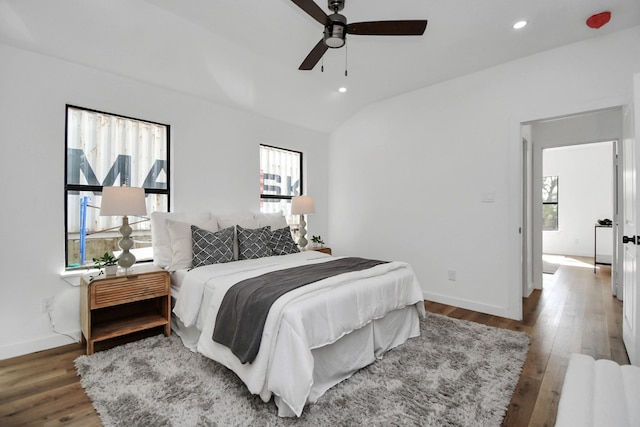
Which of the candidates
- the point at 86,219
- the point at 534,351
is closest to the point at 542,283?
the point at 534,351

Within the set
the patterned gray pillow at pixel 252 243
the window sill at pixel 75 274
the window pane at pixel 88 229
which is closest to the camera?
the window sill at pixel 75 274

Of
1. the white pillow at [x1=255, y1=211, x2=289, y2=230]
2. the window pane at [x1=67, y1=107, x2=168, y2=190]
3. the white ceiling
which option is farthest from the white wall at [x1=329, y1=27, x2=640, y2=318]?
the window pane at [x1=67, y1=107, x2=168, y2=190]

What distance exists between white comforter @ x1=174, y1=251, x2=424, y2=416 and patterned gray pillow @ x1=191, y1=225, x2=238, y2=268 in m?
0.12

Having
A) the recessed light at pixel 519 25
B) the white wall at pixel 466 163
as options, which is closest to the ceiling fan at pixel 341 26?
the recessed light at pixel 519 25

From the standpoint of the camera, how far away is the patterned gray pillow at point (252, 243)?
3.19m

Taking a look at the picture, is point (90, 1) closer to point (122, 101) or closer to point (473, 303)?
point (122, 101)

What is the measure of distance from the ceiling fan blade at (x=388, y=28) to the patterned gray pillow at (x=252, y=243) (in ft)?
6.91

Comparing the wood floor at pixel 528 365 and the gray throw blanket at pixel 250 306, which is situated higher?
the gray throw blanket at pixel 250 306

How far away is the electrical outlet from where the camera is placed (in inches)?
102

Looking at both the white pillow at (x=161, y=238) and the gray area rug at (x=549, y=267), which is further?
the gray area rug at (x=549, y=267)

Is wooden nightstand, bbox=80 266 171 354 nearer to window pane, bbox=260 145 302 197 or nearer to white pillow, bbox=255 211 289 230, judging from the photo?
white pillow, bbox=255 211 289 230

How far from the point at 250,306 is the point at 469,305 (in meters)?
2.79

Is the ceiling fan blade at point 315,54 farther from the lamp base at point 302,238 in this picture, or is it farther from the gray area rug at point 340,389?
the gray area rug at point 340,389

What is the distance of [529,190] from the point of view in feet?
13.9
